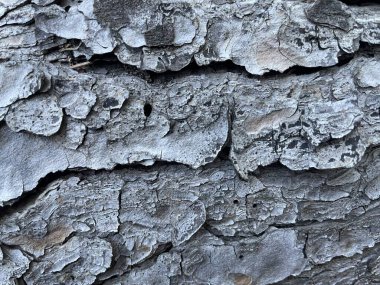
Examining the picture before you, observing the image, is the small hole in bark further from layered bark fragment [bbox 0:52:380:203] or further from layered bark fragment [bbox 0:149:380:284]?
layered bark fragment [bbox 0:149:380:284]

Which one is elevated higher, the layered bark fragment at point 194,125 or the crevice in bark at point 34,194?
the layered bark fragment at point 194,125

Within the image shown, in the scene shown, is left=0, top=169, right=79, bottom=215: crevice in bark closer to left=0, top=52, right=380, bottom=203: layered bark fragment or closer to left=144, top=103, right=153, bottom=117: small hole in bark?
left=0, top=52, right=380, bottom=203: layered bark fragment

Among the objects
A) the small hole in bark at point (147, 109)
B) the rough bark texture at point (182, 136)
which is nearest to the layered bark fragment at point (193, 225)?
the rough bark texture at point (182, 136)

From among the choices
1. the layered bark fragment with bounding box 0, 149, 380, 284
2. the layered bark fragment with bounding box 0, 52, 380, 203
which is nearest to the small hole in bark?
the layered bark fragment with bounding box 0, 52, 380, 203

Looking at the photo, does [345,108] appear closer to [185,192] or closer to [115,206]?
[185,192]

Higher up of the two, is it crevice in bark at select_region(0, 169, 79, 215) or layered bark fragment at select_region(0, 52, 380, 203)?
layered bark fragment at select_region(0, 52, 380, 203)

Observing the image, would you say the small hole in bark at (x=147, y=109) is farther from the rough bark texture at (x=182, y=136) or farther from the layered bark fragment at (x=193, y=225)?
the layered bark fragment at (x=193, y=225)

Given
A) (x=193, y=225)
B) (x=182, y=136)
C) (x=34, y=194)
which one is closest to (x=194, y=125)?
(x=182, y=136)

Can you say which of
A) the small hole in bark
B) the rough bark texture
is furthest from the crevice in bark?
the small hole in bark
